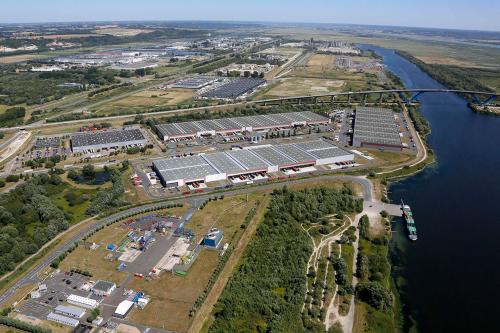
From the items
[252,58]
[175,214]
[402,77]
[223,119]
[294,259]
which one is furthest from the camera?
[252,58]

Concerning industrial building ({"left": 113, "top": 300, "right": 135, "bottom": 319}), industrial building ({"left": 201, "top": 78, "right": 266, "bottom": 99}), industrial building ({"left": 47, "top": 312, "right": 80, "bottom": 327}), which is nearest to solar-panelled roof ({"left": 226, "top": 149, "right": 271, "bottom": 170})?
industrial building ({"left": 113, "top": 300, "right": 135, "bottom": 319})

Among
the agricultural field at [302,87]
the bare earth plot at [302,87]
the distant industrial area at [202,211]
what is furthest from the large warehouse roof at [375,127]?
the agricultural field at [302,87]

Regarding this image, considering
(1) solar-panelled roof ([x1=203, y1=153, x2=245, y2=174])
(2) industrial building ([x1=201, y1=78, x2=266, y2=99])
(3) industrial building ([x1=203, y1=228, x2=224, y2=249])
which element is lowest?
(3) industrial building ([x1=203, y1=228, x2=224, y2=249])

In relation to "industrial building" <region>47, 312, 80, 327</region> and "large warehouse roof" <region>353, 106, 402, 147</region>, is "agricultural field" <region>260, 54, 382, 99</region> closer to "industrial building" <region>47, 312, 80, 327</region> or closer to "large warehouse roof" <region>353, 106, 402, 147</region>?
"large warehouse roof" <region>353, 106, 402, 147</region>

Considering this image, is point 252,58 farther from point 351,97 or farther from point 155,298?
point 155,298

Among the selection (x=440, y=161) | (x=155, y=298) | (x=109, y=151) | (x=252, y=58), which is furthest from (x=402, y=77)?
(x=155, y=298)

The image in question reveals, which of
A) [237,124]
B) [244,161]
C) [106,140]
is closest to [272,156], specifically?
[244,161]
